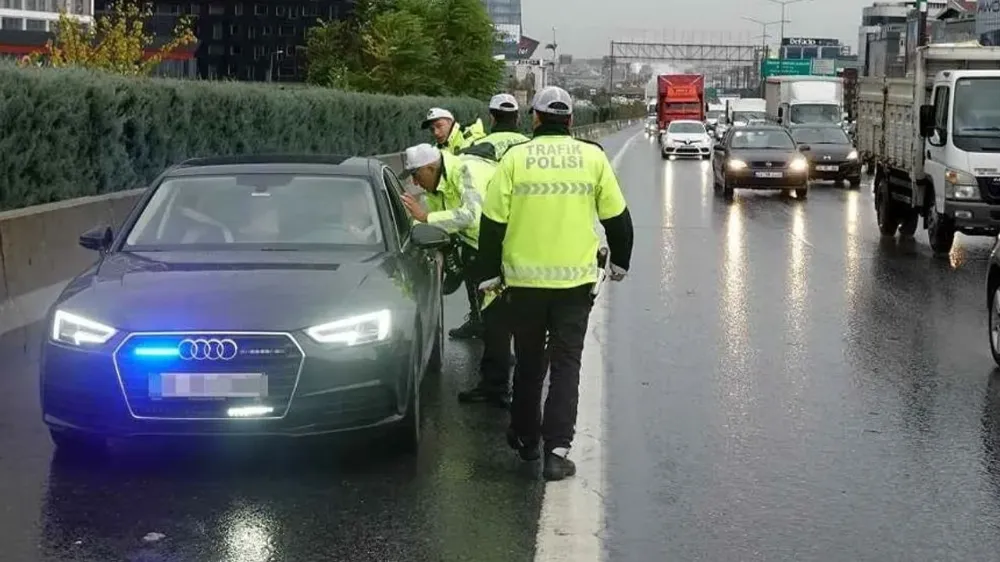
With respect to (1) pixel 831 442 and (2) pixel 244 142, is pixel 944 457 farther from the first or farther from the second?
(2) pixel 244 142

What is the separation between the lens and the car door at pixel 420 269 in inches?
309

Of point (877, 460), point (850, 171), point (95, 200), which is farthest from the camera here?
point (850, 171)

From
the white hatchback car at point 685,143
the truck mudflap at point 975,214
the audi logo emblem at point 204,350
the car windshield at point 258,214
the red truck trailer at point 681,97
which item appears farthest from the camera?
the red truck trailer at point 681,97

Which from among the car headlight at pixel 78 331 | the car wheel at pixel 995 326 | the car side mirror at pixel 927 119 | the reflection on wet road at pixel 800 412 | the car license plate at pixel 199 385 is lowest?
the reflection on wet road at pixel 800 412

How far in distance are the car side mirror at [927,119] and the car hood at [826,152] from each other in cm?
1725

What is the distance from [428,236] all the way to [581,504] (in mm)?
2238

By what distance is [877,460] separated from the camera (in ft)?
23.8

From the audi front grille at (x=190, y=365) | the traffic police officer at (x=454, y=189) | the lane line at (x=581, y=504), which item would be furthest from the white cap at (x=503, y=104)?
the audi front grille at (x=190, y=365)

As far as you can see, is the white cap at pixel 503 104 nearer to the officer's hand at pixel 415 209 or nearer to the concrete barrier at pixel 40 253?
the officer's hand at pixel 415 209

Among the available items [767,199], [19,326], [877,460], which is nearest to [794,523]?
[877,460]

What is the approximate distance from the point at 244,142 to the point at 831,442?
13949 millimetres

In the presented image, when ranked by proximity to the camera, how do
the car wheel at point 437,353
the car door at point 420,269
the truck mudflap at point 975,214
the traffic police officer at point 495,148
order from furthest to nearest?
the truck mudflap at point 975,214 < the car wheel at point 437,353 < the traffic police officer at point 495,148 < the car door at point 420,269

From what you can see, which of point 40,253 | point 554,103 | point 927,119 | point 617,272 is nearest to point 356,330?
point 617,272

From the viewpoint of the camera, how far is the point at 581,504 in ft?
20.7
